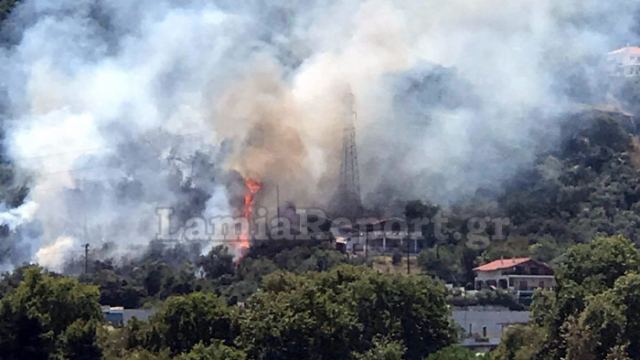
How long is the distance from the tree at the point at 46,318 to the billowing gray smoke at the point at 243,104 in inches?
881

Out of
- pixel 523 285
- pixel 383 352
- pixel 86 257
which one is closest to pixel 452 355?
pixel 383 352

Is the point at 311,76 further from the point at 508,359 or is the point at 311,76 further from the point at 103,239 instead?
the point at 508,359

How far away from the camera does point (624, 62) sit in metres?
115

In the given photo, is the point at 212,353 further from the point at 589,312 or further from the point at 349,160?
the point at 349,160

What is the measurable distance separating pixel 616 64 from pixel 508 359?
203 ft

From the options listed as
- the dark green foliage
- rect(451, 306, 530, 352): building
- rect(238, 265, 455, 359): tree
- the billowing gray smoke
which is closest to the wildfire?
the billowing gray smoke

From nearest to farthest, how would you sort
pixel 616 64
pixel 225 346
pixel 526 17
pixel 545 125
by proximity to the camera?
pixel 225 346, pixel 526 17, pixel 545 125, pixel 616 64

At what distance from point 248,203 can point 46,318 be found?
2749 cm

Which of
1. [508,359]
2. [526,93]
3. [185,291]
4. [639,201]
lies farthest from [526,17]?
[508,359]

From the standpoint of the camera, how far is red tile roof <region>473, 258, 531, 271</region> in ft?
282

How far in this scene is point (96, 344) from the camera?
181 ft

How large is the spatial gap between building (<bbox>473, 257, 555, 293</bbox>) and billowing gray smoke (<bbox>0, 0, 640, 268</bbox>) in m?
8.28

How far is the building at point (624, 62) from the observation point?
114 metres

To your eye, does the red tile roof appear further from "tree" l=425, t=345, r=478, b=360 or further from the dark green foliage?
"tree" l=425, t=345, r=478, b=360
